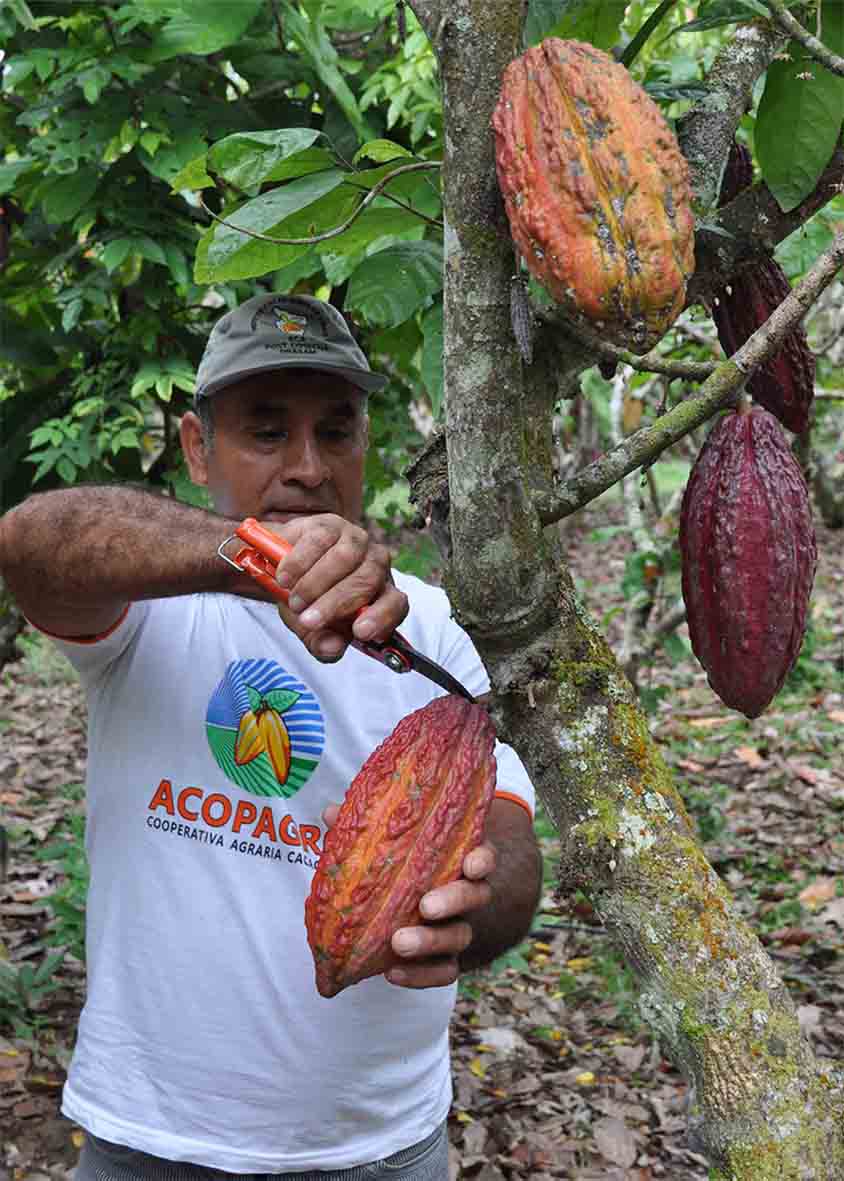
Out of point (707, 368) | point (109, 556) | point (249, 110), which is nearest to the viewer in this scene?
point (707, 368)

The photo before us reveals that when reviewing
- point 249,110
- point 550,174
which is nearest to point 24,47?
point 249,110

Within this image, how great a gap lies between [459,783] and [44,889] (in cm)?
320

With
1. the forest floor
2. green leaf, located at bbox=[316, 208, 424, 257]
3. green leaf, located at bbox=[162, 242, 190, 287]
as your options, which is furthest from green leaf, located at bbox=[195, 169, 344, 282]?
the forest floor

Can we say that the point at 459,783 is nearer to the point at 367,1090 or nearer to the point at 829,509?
the point at 367,1090

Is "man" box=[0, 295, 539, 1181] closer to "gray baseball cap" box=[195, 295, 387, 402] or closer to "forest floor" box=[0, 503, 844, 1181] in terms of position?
"gray baseball cap" box=[195, 295, 387, 402]

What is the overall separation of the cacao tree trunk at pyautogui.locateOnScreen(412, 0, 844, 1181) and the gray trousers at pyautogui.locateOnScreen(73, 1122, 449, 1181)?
3.17ft

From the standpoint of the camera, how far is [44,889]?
387 cm

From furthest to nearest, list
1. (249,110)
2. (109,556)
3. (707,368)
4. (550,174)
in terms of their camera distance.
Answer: (249,110) → (109,556) → (707,368) → (550,174)

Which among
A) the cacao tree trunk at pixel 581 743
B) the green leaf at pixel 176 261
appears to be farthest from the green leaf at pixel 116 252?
the cacao tree trunk at pixel 581 743

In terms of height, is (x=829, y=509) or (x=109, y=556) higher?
(x=109, y=556)

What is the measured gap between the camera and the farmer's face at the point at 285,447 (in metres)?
1.74

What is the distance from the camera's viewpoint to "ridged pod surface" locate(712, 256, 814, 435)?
1075mm

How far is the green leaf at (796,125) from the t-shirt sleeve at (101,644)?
100cm

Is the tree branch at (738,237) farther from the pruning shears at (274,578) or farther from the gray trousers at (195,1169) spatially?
the gray trousers at (195,1169)
